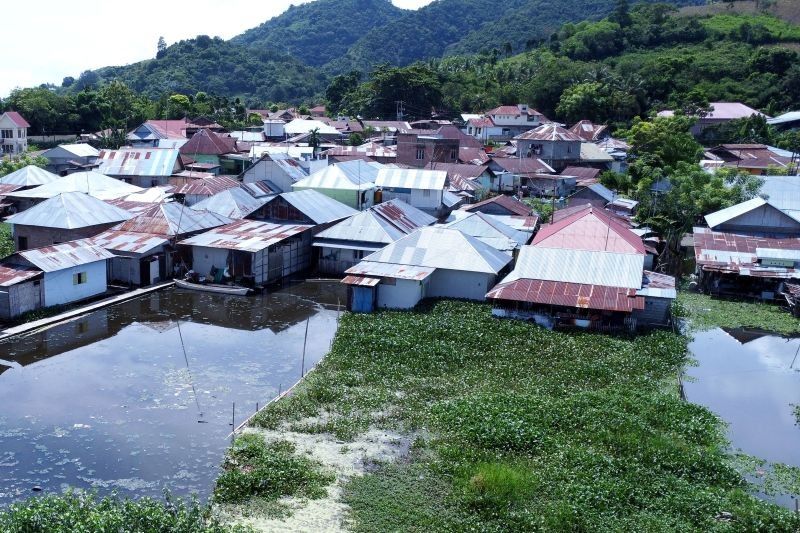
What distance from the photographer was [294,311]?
27891 mm

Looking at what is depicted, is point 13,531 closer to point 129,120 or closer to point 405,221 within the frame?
point 405,221

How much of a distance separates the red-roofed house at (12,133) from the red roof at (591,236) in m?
54.0

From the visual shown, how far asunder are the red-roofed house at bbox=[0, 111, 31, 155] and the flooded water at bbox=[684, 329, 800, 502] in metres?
62.7

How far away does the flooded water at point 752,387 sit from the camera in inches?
701

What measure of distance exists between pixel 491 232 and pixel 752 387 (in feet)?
50.8

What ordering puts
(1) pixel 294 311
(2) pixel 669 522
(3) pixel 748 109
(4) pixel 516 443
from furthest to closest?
(3) pixel 748 109, (1) pixel 294 311, (4) pixel 516 443, (2) pixel 669 522

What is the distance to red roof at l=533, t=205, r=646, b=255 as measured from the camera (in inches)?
1195

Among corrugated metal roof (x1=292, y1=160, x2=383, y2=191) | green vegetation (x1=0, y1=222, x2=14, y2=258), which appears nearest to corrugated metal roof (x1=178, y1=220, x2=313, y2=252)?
corrugated metal roof (x1=292, y1=160, x2=383, y2=191)

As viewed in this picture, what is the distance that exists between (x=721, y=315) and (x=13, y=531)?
2634 centimetres

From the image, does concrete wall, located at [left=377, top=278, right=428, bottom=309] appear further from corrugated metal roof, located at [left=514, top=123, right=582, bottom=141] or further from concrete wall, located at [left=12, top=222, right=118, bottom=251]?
corrugated metal roof, located at [left=514, top=123, right=582, bottom=141]

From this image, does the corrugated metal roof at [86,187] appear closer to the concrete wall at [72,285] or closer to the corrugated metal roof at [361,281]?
the concrete wall at [72,285]

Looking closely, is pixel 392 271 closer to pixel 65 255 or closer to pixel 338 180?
pixel 65 255

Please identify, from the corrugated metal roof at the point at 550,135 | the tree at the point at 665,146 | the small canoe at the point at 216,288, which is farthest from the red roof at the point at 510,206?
the corrugated metal roof at the point at 550,135

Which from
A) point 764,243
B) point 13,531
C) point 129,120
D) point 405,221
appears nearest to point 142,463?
point 13,531
